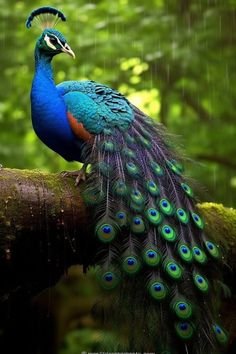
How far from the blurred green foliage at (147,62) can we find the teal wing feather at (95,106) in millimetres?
2924

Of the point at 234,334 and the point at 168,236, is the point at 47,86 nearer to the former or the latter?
the point at 168,236

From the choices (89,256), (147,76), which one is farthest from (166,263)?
(147,76)

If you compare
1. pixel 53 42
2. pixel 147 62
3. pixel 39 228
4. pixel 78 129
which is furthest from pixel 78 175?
pixel 147 62

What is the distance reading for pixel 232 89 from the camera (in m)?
8.52

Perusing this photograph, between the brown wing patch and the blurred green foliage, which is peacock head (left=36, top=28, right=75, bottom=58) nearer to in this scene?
the brown wing patch

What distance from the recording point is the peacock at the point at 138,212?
3.68 m

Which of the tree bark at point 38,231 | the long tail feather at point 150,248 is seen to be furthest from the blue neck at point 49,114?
the tree bark at point 38,231

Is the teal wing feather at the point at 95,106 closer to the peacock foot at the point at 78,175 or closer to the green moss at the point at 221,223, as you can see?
the peacock foot at the point at 78,175

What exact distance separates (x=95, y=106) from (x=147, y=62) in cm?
393

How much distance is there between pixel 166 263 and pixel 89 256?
0.55 meters

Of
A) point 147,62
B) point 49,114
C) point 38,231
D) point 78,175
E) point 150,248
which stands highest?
point 147,62

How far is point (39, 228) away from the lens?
3590 millimetres

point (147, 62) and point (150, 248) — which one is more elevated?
point (147, 62)

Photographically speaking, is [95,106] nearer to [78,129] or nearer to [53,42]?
[78,129]
